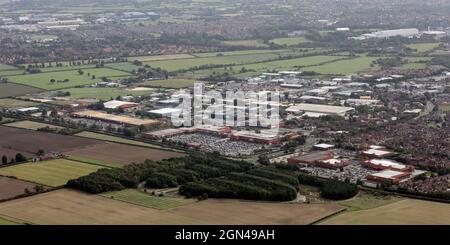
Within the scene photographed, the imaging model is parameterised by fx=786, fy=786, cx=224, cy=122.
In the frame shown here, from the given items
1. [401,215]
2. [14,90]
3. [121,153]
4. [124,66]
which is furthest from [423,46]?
[401,215]

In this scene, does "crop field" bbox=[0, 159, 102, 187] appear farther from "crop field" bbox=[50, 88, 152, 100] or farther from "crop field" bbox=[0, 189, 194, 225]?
"crop field" bbox=[50, 88, 152, 100]

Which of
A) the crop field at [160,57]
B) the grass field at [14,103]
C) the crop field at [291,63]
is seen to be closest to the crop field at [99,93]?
the grass field at [14,103]

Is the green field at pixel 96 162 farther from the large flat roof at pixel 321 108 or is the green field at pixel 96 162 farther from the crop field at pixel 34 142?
the large flat roof at pixel 321 108

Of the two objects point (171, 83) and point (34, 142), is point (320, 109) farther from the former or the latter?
point (34, 142)

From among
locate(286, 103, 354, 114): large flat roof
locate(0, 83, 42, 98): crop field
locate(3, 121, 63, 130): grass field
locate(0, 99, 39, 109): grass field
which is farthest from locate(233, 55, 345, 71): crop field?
locate(3, 121, 63, 130): grass field

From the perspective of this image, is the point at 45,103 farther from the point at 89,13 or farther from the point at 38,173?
the point at 89,13

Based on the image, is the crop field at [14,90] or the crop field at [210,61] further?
the crop field at [210,61]

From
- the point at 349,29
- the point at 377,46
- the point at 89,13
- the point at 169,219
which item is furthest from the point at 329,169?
the point at 89,13
